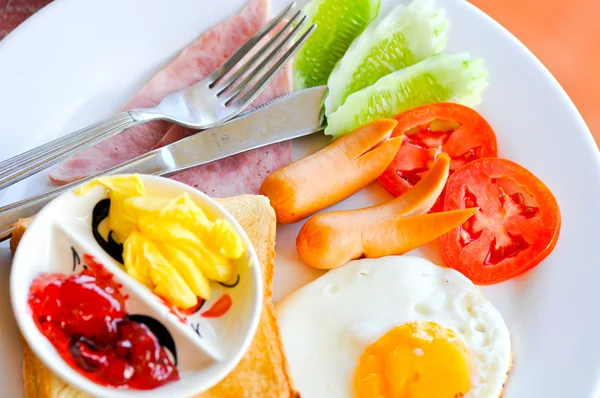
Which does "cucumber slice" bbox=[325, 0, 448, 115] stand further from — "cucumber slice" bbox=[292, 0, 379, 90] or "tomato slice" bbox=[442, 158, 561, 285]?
"tomato slice" bbox=[442, 158, 561, 285]

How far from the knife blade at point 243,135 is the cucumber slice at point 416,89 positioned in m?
0.13

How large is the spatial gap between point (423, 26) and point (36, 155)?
162 centimetres

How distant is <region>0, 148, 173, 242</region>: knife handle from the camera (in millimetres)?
1909

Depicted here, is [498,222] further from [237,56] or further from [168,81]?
[168,81]

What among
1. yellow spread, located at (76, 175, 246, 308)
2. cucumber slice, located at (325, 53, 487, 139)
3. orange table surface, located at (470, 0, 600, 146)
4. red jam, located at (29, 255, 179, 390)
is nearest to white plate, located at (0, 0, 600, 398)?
cucumber slice, located at (325, 53, 487, 139)

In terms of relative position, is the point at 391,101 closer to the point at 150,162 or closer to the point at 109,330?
the point at 150,162

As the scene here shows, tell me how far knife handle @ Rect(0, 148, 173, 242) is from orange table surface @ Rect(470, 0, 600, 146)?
2.14 meters

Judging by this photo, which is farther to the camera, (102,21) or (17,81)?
(102,21)

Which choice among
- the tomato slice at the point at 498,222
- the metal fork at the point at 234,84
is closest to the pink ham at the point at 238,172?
the metal fork at the point at 234,84

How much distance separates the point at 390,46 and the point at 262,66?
0.57 metres

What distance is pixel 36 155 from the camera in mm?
1970

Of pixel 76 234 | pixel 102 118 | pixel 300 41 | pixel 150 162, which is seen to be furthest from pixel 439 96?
pixel 76 234

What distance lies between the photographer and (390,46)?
8.36 ft

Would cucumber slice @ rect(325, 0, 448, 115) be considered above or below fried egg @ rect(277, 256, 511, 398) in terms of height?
above
